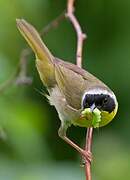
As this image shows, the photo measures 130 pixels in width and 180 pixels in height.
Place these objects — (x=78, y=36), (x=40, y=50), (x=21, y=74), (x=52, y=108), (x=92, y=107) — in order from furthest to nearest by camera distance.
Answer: (x=52, y=108) → (x=40, y=50) → (x=21, y=74) → (x=78, y=36) → (x=92, y=107)

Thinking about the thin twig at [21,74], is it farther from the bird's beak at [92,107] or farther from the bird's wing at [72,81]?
the bird's beak at [92,107]

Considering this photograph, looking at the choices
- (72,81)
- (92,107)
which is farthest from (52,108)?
(92,107)

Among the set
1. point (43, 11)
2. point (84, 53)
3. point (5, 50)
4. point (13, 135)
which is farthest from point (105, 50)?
point (13, 135)

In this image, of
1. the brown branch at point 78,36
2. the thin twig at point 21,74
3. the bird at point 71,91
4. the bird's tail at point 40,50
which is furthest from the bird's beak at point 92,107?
the bird's tail at point 40,50

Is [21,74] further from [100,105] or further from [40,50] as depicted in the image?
[100,105]

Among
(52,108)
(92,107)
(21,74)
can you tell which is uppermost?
(52,108)

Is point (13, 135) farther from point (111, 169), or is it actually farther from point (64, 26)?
Result: point (64, 26)
